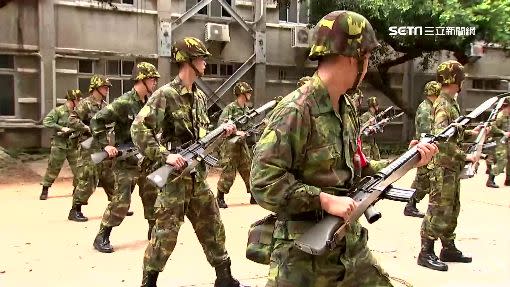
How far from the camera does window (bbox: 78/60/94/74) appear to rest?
15594 mm

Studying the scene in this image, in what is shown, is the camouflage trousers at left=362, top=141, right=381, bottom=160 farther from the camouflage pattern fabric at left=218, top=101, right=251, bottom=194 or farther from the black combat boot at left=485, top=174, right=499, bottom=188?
the camouflage pattern fabric at left=218, top=101, right=251, bottom=194

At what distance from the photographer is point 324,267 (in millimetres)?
2625

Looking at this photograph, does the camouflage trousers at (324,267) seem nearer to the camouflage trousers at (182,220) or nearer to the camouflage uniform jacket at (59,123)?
the camouflage trousers at (182,220)

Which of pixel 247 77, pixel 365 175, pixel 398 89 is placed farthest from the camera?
pixel 398 89

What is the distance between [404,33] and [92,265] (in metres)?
12.7

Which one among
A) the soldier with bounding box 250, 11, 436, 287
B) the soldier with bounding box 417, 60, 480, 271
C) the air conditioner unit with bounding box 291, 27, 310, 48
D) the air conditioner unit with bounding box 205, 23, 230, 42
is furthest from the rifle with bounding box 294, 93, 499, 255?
the air conditioner unit with bounding box 291, 27, 310, 48

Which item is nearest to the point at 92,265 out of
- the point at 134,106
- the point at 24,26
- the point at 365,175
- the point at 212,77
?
the point at 134,106

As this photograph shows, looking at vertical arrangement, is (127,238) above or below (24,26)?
below

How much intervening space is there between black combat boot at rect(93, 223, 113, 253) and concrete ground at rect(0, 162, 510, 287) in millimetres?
81

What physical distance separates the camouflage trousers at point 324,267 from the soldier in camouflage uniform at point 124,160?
3.71 metres

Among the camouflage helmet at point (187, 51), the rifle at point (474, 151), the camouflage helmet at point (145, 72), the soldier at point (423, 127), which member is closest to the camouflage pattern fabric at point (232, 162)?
the soldier at point (423, 127)

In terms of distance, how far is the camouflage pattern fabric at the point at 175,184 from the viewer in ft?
14.7

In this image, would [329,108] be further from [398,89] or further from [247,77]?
[398,89]

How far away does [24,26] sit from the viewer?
585 inches
